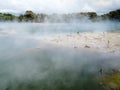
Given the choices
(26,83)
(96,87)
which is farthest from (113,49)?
(26,83)

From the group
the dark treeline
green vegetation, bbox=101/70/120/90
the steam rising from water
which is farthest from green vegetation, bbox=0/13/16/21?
green vegetation, bbox=101/70/120/90

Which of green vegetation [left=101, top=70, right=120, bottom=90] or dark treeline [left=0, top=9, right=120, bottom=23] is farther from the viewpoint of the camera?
dark treeline [left=0, top=9, right=120, bottom=23]

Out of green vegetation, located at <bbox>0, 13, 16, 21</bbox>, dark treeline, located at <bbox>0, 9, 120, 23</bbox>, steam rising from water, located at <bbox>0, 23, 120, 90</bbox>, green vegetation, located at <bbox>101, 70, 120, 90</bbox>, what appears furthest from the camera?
green vegetation, located at <bbox>0, 13, 16, 21</bbox>

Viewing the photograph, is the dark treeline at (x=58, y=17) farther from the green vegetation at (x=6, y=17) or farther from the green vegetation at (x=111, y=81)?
the green vegetation at (x=111, y=81)

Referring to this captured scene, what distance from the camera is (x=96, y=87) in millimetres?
15234

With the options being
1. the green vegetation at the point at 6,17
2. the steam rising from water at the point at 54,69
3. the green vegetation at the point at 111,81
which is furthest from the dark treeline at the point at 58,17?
the green vegetation at the point at 111,81

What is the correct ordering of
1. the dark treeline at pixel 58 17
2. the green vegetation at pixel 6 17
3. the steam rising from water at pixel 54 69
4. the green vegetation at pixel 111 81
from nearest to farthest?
1. the green vegetation at pixel 111 81
2. the steam rising from water at pixel 54 69
3. the dark treeline at pixel 58 17
4. the green vegetation at pixel 6 17

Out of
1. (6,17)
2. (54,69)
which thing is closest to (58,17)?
(6,17)

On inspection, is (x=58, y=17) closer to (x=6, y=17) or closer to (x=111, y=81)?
(x=6, y=17)

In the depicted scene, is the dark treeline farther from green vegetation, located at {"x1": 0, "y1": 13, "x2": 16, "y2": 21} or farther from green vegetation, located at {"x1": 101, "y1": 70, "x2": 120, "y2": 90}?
green vegetation, located at {"x1": 101, "y1": 70, "x2": 120, "y2": 90}

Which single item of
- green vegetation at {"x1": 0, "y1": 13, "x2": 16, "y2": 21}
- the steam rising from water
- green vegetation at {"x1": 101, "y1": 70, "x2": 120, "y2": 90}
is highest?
green vegetation at {"x1": 0, "y1": 13, "x2": 16, "y2": 21}

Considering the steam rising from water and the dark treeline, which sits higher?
the dark treeline

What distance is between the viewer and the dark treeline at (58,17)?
149850 millimetres

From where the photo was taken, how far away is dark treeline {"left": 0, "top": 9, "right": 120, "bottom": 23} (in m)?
150
